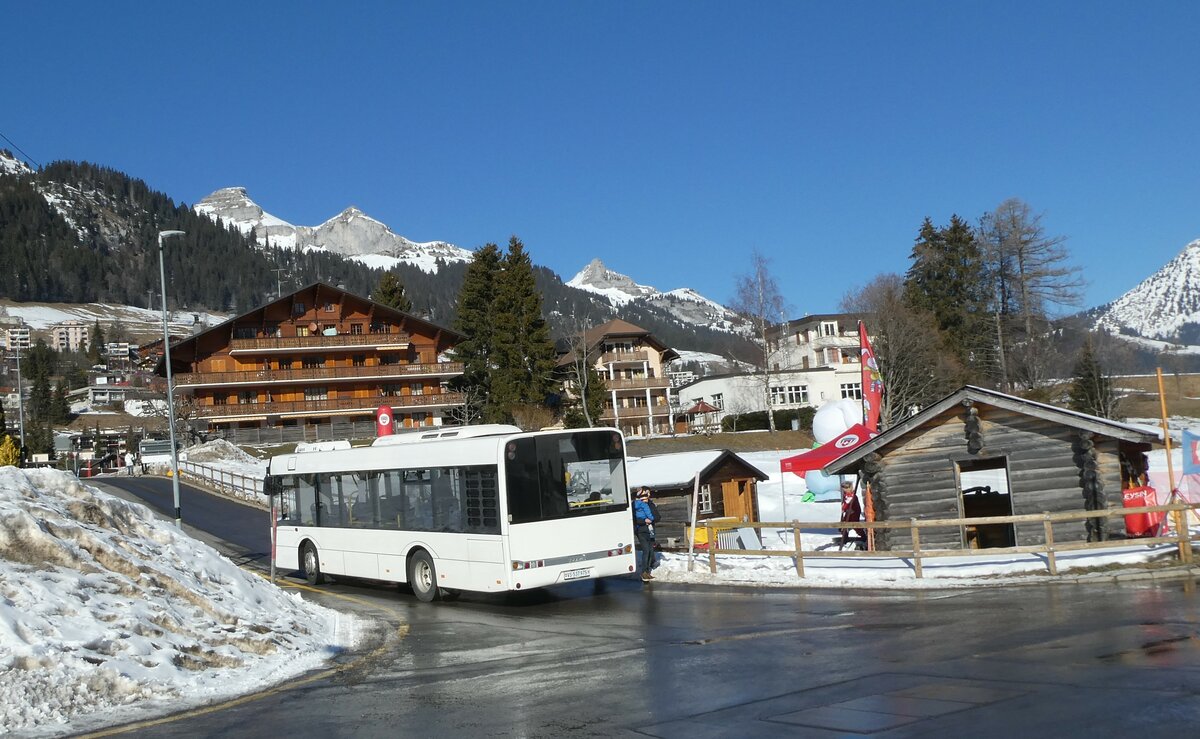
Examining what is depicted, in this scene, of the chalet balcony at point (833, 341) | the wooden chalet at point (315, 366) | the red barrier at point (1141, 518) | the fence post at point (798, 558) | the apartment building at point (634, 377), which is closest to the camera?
the fence post at point (798, 558)

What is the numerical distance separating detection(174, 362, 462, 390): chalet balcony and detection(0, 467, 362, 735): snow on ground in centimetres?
6400

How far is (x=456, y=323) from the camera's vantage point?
77.1 metres

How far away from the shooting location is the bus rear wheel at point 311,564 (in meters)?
22.1

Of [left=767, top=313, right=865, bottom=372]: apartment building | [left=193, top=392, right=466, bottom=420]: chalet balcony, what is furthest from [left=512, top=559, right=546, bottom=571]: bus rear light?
[left=767, top=313, right=865, bottom=372]: apartment building

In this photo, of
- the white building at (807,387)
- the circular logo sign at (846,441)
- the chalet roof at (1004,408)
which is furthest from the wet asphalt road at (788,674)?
the white building at (807,387)

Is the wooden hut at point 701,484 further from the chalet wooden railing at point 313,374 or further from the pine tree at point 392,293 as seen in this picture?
the pine tree at point 392,293

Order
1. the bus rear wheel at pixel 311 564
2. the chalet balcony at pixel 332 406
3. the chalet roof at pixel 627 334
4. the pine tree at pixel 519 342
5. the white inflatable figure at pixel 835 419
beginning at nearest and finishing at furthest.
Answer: the bus rear wheel at pixel 311 564, the white inflatable figure at pixel 835 419, the pine tree at pixel 519 342, the chalet balcony at pixel 332 406, the chalet roof at pixel 627 334

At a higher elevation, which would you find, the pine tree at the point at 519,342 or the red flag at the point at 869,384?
the pine tree at the point at 519,342

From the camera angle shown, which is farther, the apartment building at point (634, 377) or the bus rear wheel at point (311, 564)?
the apartment building at point (634, 377)

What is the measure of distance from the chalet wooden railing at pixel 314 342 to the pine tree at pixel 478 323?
6.42 meters

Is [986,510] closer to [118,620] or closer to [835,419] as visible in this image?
[118,620]

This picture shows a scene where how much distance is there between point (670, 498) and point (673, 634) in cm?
1682

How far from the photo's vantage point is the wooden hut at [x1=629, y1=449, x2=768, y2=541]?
1153 inches

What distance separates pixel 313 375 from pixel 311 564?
190 ft
